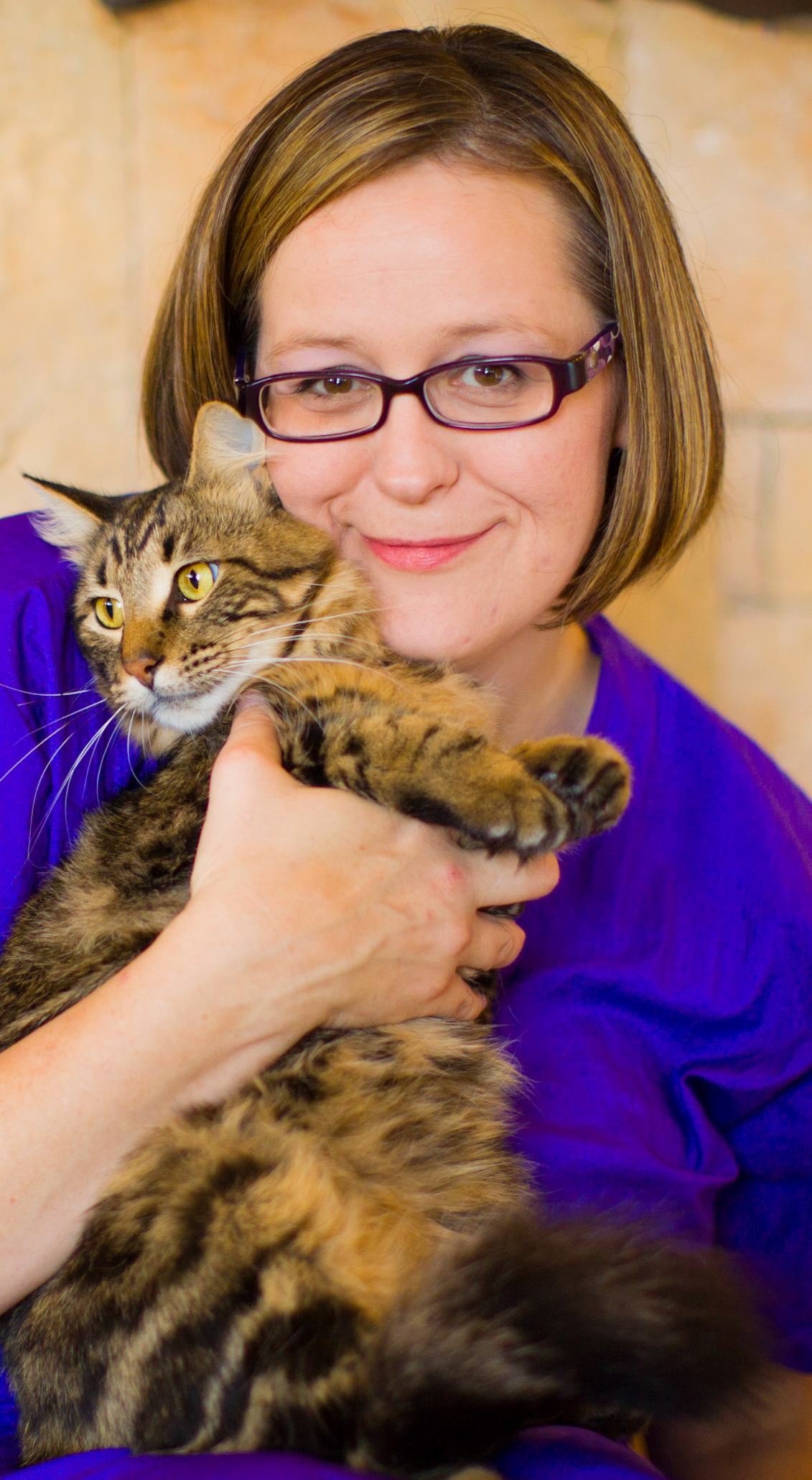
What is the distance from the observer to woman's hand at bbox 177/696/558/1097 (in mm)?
1003

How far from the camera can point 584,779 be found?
1.07 m

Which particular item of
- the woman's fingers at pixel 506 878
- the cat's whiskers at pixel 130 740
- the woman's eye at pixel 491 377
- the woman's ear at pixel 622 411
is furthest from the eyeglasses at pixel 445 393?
the woman's fingers at pixel 506 878

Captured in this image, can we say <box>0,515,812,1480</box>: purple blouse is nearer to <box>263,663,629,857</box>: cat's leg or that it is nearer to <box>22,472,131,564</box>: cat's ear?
<box>22,472,131,564</box>: cat's ear

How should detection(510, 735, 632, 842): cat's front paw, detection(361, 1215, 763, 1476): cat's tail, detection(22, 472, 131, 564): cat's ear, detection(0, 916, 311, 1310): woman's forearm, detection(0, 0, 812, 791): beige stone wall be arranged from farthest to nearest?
detection(0, 0, 812, 791): beige stone wall → detection(22, 472, 131, 564): cat's ear → detection(510, 735, 632, 842): cat's front paw → detection(0, 916, 311, 1310): woman's forearm → detection(361, 1215, 763, 1476): cat's tail

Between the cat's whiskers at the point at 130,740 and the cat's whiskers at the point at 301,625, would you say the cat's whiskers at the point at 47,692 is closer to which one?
the cat's whiskers at the point at 130,740

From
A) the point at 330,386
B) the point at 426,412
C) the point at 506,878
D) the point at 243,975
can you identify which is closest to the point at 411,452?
the point at 426,412

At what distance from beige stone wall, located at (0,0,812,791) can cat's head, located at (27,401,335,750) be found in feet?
2.41

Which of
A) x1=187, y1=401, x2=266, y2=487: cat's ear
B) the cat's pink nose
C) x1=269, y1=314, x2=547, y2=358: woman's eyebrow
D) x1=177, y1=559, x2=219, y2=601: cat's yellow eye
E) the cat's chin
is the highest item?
x1=269, y1=314, x2=547, y2=358: woman's eyebrow

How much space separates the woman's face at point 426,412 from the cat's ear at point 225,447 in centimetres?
3

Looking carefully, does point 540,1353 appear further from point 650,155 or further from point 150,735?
point 650,155

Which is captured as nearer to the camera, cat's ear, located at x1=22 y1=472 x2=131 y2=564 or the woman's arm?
the woman's arm

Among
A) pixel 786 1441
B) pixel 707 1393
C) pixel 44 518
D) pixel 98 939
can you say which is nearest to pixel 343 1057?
pixel 98 939

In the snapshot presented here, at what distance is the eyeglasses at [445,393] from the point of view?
1.19 m

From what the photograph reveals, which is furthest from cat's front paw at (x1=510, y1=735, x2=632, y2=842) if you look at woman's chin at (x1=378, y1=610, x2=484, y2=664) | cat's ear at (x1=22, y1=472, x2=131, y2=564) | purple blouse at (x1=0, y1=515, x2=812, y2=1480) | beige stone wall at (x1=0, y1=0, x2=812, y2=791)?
beige stone wall at (x1=0, y1=0, x2=812, y2=791)
